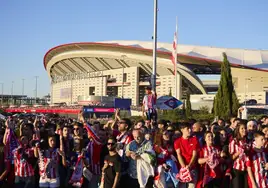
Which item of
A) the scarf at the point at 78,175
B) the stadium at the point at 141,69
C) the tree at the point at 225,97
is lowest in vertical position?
the scarf at the point at 78,175

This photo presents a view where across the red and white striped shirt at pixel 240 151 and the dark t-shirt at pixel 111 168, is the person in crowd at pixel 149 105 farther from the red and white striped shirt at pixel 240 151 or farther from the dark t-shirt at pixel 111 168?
the dark t-shirt at pixel 111 168


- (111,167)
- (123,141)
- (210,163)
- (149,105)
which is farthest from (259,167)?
(149,105)

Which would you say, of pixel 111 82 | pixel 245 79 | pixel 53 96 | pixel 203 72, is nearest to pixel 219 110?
pixel 245 79

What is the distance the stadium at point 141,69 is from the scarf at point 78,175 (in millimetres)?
49333

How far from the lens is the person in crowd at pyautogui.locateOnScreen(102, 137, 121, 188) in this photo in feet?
20.9

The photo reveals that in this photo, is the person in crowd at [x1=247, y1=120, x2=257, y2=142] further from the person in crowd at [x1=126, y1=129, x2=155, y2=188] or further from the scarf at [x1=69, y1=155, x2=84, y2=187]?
the scarf at [x1=69, y1=155, x2=84, y2=187]

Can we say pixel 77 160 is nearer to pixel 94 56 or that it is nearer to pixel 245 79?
pixel 245 79

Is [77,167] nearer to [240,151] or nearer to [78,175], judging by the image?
[78,175]

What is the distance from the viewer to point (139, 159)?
256 inches

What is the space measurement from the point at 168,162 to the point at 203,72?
62.3m

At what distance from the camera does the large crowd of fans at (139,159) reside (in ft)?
21.0

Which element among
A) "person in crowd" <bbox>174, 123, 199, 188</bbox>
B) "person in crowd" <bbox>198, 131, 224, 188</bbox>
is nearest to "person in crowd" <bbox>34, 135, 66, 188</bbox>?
"person in crowd" <bbox>174, 123, 199, 188</bbox>

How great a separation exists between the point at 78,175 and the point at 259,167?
2.74m

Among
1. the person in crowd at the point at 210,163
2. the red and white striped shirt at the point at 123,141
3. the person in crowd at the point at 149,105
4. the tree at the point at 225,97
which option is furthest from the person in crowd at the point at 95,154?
the tree at the point at 225,97
